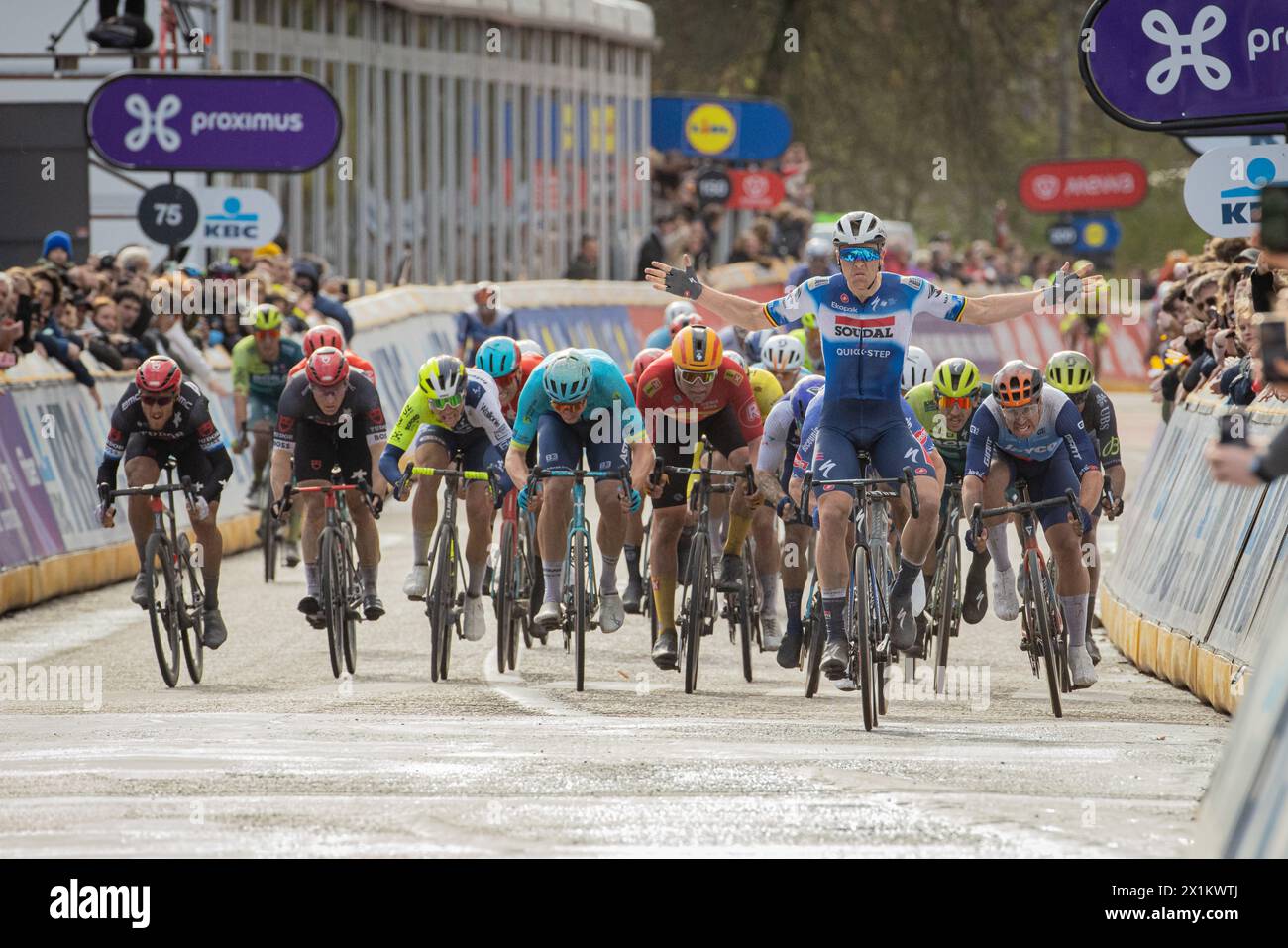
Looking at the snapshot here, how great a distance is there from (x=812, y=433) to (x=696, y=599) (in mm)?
1161

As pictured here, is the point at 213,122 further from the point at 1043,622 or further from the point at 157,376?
the point at 1043,622

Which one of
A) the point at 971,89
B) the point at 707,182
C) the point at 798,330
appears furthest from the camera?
the point at 971,89

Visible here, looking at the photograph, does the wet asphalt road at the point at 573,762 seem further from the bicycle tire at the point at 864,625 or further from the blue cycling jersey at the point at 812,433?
the blue cycling jersey at the point at 812,433

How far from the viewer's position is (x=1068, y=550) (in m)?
11.9

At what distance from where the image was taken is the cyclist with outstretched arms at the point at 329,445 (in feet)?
43.4

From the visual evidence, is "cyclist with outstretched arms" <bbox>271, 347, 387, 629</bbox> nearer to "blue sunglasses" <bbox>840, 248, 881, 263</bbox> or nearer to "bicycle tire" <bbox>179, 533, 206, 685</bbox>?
"bicycle tire" <bbox>179, 533, 206, 685</bbox>

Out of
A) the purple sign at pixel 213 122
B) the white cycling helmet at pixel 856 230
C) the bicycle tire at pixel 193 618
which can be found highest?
the purple sign at pixel 213 122

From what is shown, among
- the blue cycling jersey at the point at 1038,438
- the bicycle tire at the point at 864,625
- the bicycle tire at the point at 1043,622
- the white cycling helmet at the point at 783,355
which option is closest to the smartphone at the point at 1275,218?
the bicycle tire at the point at 864,625

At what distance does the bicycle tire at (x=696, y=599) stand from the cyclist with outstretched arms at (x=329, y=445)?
5.96ft

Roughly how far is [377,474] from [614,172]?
2969 centimetres

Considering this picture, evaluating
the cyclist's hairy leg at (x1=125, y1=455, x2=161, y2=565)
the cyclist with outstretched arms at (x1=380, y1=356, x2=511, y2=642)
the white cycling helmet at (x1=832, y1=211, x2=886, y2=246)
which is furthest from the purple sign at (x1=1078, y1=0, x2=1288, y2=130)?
the cyclist's hairy leg at (x1=125, y1=455, x2=161, y2=565)

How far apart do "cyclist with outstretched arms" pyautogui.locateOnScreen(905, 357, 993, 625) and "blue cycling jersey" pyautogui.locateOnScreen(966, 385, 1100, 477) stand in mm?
981

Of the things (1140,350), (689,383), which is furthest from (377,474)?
(1140,350)
